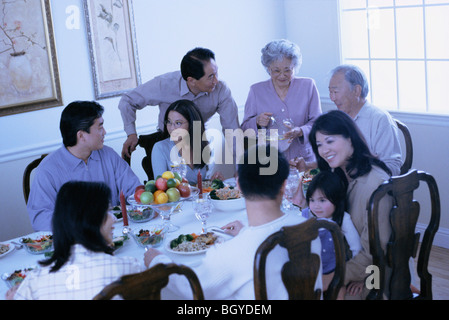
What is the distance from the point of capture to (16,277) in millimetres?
1940

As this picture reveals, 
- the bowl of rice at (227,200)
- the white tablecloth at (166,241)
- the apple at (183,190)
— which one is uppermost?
the apple at (183,190)

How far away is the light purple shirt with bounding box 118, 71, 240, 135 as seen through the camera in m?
3.53

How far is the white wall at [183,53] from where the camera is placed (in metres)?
3.65

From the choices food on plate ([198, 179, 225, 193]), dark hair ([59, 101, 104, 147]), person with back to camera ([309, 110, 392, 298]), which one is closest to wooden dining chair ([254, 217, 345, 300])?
person with back to camera ([309, 110, 392, 298])

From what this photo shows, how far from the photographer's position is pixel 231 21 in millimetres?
4664

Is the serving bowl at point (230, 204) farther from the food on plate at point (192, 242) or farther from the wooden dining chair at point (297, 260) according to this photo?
the wooden dining chair at point (297, 260)

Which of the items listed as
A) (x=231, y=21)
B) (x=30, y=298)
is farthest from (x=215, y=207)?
(x=231, y=21)

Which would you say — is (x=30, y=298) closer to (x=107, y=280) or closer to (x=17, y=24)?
(x=107, y=280)

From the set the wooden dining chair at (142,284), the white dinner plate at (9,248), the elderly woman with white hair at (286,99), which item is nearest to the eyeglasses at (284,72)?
the elderly woman with white hair at (286,99)

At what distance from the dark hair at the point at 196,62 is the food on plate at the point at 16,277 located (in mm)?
1714

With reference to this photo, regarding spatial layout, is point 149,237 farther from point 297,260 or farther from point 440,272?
point 440,272

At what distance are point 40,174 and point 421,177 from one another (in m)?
1.73

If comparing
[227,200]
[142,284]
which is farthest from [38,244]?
[142,284]

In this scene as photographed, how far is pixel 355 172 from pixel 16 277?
1.33m
